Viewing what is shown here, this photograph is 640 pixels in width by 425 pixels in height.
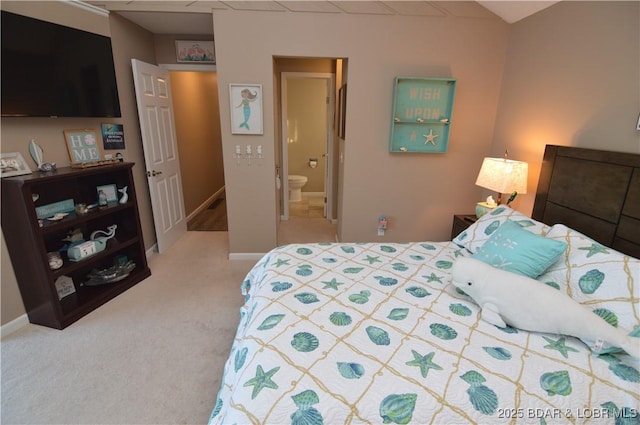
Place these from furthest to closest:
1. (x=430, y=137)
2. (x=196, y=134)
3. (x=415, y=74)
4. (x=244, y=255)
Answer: (x=196, y=134)
(x=244, y=255)
(x=430, y=137)
(x=415, y=74)

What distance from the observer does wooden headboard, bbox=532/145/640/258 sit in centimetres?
172

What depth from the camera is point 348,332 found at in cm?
135

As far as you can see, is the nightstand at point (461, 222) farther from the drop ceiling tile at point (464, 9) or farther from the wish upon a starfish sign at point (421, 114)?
the drop ceiling tile at point (464, 9)

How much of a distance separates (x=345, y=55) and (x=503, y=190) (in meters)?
1.91

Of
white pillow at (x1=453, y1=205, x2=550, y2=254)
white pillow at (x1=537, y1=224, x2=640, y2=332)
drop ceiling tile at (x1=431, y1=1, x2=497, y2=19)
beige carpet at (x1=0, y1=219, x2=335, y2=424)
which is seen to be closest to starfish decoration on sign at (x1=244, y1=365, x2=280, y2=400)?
beige carpet at (x1=0, y1=219, x2=335, y2=424)

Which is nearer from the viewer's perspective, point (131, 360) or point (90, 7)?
point (131, 360)

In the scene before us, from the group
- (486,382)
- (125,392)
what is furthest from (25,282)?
(486,382)

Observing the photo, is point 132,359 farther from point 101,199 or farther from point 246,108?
point 246,108

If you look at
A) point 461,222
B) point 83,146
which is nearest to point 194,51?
point 83,146

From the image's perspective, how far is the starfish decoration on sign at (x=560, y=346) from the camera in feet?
4.14

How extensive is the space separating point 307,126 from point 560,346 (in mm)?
5241

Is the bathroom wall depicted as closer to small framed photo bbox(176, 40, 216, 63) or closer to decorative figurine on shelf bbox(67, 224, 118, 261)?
small framed photo bbox(176, 40, 216, 63)

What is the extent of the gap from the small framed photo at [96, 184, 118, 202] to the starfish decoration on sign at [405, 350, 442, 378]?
2877 millimetres

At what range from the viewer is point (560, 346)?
1.30 m
